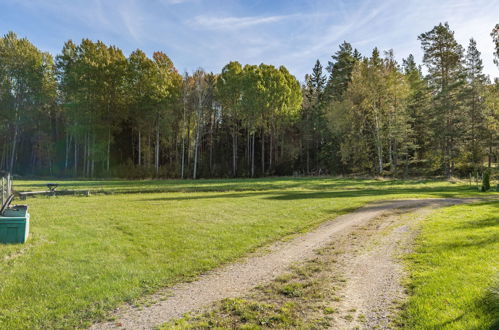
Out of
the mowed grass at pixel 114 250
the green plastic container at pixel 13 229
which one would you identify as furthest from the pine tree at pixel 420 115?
the green plastic container at pixel 13 229

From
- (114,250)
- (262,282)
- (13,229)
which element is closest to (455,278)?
(262,282)

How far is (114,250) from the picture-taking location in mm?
7914

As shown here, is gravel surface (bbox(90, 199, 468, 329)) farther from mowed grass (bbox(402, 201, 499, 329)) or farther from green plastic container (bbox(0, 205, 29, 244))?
green plastic container (bbox(0, 205, 29, 244))

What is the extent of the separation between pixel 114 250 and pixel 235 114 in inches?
1545

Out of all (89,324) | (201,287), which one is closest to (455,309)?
(201,287)

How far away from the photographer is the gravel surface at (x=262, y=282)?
467 cm

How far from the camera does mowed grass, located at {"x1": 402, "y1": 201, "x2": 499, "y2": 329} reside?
13.7 ft

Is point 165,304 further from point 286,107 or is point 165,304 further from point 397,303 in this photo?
point 286,107

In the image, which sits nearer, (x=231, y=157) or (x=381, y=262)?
(x=381, y=262)

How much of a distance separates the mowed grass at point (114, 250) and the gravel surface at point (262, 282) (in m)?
0.46

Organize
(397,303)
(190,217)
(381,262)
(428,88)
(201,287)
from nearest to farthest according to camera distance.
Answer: (397,303), (201,287), (381,262), (190,217), (428,88)

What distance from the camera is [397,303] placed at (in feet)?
16.0

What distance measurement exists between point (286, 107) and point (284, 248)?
37115 mm

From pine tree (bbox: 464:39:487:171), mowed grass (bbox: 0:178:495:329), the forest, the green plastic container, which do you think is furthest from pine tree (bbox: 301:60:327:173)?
the green plastic container
